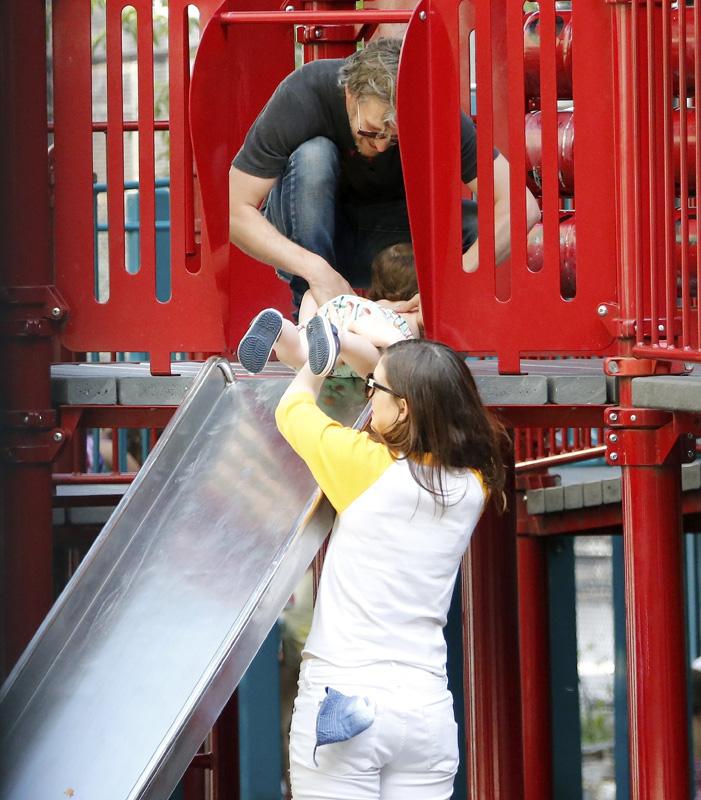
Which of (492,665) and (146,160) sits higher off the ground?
(146,160)

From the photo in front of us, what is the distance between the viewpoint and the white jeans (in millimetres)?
3234

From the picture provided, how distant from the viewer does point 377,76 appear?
4.54 metres

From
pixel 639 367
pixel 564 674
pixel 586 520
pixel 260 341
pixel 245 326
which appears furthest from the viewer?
pixel 564 674

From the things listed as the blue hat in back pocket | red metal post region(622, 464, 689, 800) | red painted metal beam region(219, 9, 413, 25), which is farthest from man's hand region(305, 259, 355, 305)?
the blue hat in back pocket

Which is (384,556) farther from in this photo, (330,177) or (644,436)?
(330,177)

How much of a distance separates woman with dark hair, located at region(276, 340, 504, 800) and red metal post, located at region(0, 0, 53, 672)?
1.40 meters

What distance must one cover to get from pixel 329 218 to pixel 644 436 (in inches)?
48.1

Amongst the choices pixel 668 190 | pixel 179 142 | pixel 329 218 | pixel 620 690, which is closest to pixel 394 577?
Answer: pixel 668 190

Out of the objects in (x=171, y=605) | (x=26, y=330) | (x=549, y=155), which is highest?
(x=549, y=155)

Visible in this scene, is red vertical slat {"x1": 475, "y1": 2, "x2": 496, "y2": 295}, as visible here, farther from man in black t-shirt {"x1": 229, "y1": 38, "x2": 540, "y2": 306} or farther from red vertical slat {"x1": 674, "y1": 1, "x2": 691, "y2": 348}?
red vertical slat {"x1": 674, "y1": 1, "x2": 691, "y2": 348}

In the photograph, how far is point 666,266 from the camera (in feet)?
13.2

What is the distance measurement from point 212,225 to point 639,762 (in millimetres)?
1974

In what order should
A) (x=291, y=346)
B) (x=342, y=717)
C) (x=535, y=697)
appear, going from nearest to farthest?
(x=342, y=717)
(x=291, y=346)
(x=535, y=697)

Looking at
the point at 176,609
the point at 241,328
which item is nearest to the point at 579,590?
the point at 241,328
